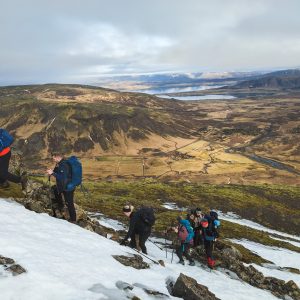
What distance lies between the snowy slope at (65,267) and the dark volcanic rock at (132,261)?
358 millimetres

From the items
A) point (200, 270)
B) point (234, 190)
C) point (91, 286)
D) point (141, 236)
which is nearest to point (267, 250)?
point (200, 270)

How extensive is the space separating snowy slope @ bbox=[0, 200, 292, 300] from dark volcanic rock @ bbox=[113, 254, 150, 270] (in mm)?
358

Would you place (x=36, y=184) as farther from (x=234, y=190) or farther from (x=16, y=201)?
(x=234, y=190)

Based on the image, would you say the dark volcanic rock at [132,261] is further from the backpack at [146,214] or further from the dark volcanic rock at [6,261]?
the dark volcanic rock at [6,261]

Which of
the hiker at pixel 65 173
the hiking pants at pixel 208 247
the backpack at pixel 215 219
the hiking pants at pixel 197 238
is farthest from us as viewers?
the hiking pants at pixel 197 238

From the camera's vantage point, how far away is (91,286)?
12.5m

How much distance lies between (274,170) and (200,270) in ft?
570

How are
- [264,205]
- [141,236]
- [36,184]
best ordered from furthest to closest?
[264,205], [36,184], [141,236]

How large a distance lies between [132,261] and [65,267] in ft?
14.5

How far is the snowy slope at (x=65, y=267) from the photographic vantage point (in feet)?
38.0

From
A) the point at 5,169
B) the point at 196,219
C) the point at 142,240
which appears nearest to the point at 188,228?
the point at 196,219

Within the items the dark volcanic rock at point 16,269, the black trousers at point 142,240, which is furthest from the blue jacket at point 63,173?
the dark volcanic rock at point 16,269

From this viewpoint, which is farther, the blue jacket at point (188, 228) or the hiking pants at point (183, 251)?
the hiking pants at point (183, 251)

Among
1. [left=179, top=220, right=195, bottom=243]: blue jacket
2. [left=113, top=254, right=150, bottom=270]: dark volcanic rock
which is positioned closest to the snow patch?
[left=179, top=220, right=195, bottom=243]: blue jacket
